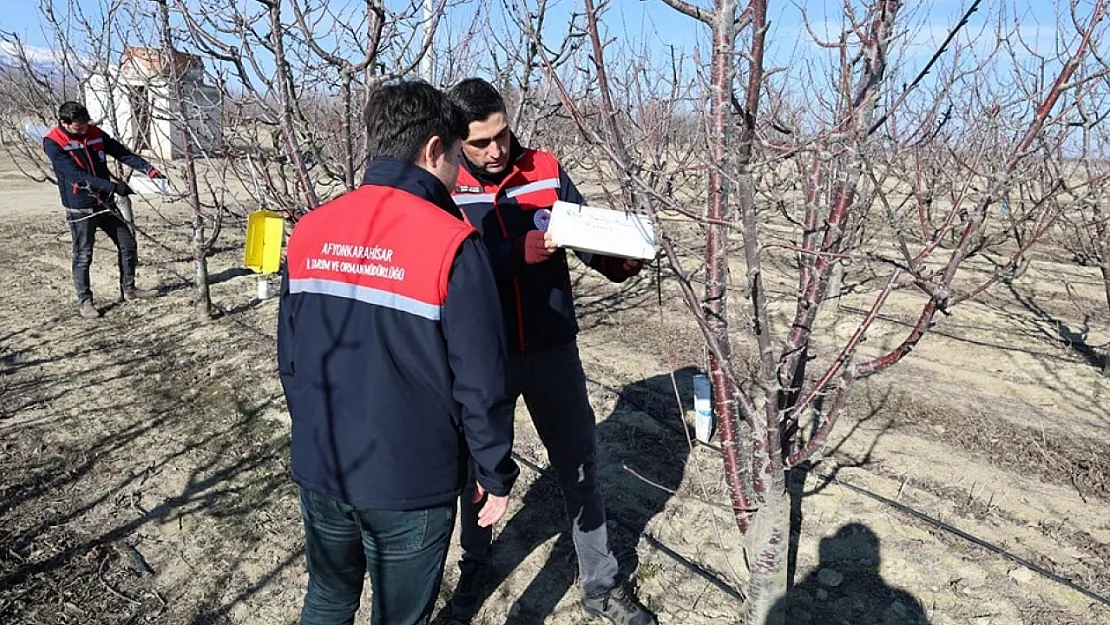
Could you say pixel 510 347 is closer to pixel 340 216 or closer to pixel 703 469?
pixel 340 216

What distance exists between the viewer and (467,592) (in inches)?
95.9

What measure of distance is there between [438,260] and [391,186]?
0.63 feet

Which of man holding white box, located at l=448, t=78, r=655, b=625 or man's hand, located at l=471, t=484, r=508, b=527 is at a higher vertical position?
man holding white box, located at l=448, t=78, r=655, b=625

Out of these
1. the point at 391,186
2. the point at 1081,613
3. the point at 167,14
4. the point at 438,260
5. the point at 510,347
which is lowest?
the point at 1081,613

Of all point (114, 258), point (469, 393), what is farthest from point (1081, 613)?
point (114, 258)

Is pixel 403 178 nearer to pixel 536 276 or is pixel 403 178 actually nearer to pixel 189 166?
pixel 536 276

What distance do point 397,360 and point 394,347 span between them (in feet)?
0.09

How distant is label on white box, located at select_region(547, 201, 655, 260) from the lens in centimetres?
176

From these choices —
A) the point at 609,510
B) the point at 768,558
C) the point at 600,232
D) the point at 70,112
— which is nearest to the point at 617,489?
the point at 609,510

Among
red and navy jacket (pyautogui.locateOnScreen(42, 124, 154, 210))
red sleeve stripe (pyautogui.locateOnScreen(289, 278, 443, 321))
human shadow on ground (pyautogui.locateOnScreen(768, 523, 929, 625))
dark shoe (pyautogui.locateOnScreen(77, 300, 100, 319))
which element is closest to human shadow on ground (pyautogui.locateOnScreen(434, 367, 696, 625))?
human shadow on ground (pyautogui.locateOnScreen(768, 523, 929, 625))

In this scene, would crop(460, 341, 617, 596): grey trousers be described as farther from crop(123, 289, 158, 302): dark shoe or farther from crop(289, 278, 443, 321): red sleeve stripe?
crop(123, 289, 158, 302): dark shoe

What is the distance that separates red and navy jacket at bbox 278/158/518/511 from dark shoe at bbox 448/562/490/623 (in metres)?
0.95

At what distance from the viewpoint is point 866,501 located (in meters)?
3.23

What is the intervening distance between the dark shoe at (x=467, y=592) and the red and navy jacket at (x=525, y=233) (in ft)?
2.58
